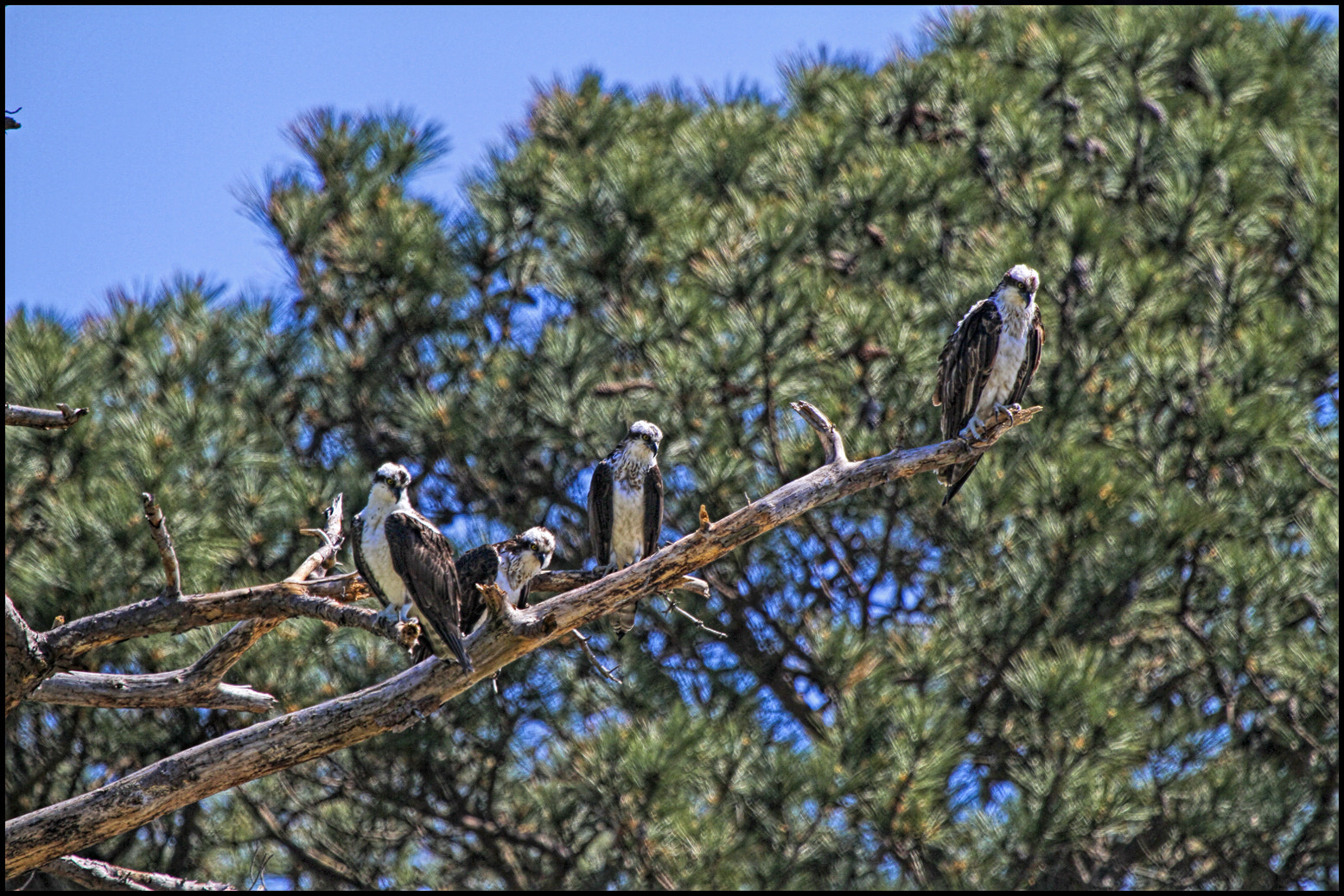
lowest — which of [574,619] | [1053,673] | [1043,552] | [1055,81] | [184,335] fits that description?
[574,619]

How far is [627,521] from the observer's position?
5.30m

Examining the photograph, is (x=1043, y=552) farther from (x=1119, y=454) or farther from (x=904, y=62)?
(x=904, y=62)

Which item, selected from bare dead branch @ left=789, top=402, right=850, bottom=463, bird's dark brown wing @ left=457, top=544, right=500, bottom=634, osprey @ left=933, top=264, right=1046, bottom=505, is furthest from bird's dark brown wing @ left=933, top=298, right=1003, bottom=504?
bird's dark brown wing @ left=457, top=544, right=500, bottom=634

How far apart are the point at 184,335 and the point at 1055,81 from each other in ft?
21.8

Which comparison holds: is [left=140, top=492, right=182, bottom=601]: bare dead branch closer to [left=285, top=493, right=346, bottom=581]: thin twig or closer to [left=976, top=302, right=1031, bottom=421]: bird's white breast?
[left=285, top=493, right=346, bottom=581]: thin twig

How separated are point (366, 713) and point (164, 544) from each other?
2.46 feet

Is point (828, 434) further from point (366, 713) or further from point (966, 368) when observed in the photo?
point (366, 713)

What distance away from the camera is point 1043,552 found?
716cm

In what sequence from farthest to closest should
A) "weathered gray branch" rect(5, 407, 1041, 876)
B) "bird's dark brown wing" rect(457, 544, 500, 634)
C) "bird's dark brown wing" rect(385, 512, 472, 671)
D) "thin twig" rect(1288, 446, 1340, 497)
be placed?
"thin twig" rect(1288, 446, 1340, 497)
"bird's dark brown wing" rect(457, 544, 500, 634)
"bird's dark brown wing" rect(385, 512, 472, 671)
"weathered gray branch" rect(5, 407, 1041, 876)

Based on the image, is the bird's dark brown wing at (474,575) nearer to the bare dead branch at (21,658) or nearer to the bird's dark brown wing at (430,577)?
the bird's dark brown wing at (430,577)

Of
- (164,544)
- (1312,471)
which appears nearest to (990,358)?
(164,544)

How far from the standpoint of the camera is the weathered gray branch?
349 cm

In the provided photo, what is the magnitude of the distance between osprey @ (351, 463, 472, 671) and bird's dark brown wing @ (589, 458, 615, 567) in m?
1.12

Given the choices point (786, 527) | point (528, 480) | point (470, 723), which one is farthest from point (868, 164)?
point (470, 723)
